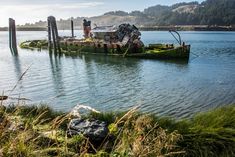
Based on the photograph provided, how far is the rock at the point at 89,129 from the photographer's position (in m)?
8.87

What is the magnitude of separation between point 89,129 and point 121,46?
40.9 metres

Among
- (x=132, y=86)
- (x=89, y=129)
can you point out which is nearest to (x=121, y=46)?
(x=132, y=86)

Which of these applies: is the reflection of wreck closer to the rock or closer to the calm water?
the calm water

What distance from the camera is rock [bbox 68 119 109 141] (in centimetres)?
887

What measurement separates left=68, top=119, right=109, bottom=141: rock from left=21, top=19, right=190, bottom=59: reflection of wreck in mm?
35680

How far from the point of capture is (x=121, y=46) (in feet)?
163

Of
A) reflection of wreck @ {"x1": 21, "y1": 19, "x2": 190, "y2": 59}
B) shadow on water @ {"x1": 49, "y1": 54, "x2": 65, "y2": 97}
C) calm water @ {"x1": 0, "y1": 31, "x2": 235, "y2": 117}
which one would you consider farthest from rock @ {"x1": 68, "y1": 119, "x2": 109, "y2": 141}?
reflection of wreck @ {"x1": 21, "y1": 19, "x2": 190, "y2": 59}

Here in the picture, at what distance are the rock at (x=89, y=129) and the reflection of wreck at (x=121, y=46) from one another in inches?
1405

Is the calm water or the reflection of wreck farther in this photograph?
the reflection of wreck

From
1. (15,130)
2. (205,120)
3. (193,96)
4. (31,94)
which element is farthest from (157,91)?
(15,130)

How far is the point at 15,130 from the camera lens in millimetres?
5871

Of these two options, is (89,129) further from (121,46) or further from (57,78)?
(121,46)

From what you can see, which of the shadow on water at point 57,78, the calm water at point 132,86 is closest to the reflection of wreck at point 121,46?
the calm water at point 132,86

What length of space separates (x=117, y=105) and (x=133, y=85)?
7403 mm
